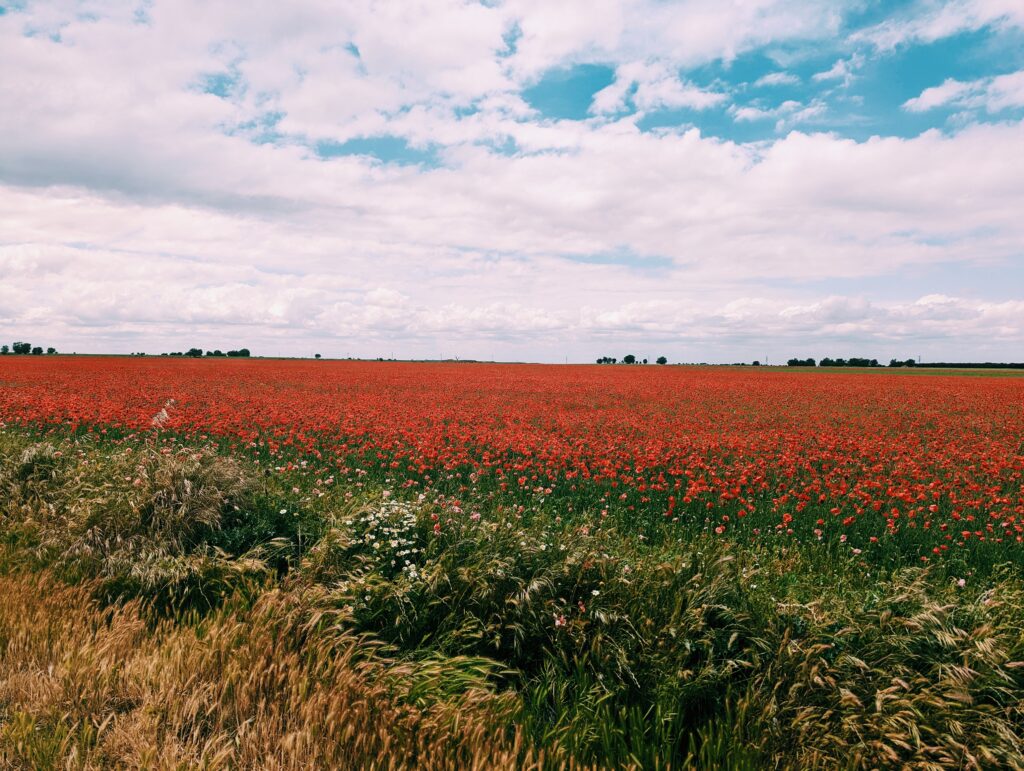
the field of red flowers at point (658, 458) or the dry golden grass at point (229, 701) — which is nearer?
the dry golden grass at point (229, 701)

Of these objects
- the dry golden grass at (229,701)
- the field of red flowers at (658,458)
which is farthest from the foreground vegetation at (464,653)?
the field of red flowers at (658,458)

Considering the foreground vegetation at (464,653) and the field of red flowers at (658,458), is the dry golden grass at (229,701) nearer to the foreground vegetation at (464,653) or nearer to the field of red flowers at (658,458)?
the foreground vegetation at (464,653)

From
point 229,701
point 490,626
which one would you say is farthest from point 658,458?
point 229,701

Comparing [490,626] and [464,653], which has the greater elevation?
[490,626]

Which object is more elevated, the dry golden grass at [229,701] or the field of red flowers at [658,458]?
the field of red flowers at [658,458]

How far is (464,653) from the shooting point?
187 inches

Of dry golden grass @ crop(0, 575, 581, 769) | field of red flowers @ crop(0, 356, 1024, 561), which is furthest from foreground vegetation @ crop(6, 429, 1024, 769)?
field of red flowers @ crop(0, 356, 1024, 561)

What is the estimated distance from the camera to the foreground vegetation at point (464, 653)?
3.52 metres

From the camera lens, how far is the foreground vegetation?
352 cm

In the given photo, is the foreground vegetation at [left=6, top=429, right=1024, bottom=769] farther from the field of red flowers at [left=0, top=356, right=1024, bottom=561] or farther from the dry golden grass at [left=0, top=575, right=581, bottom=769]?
the field of red flowers at [left=0, top=356, right=1024, bottom=561]

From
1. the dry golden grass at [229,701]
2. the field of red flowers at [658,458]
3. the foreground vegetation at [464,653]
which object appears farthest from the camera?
the field of red flowers at [658,458]

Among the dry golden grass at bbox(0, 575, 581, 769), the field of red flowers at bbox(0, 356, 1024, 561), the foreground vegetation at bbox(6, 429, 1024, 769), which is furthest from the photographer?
the field of red flowers at bbox(0, 356, 1024, 561)

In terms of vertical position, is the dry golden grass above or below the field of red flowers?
below

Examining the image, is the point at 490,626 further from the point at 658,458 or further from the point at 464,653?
the point at 658,458
